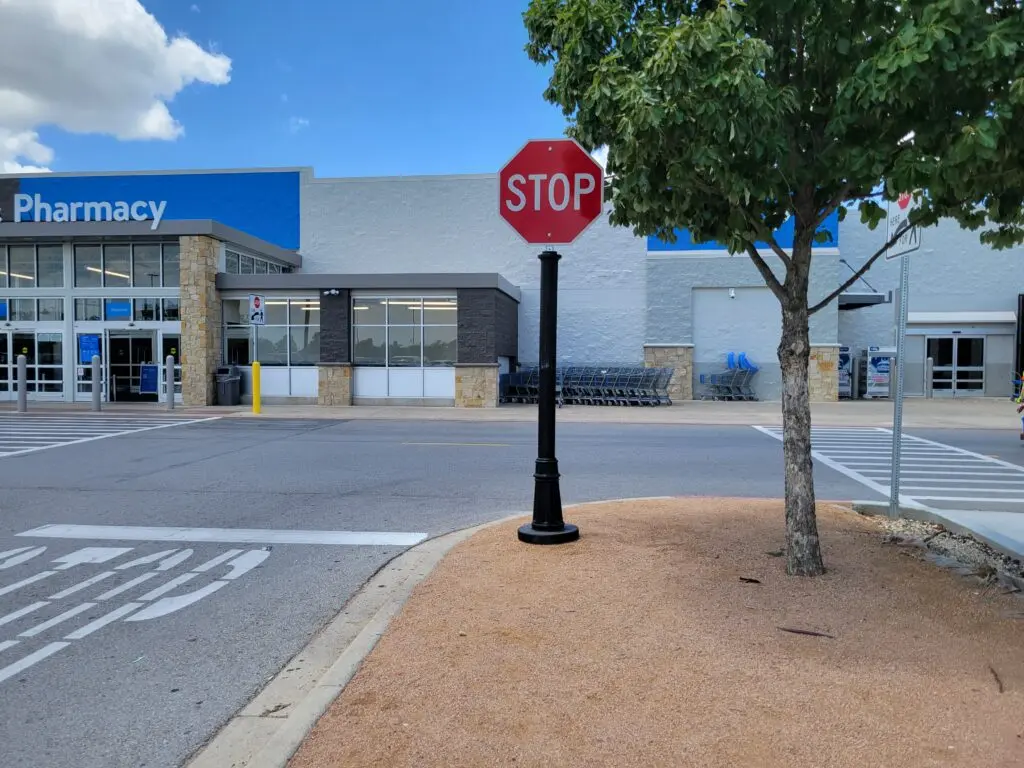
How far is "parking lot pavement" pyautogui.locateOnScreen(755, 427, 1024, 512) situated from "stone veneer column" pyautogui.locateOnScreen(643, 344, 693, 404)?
1132cm

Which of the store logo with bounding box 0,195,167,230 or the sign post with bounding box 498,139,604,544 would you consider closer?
the sign post with bounding box 498,139,604,544

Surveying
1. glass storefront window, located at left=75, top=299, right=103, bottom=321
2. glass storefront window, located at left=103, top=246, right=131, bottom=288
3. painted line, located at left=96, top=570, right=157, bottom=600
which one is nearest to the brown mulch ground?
painted line, located at left=96, top=570, right=157, bottom=600

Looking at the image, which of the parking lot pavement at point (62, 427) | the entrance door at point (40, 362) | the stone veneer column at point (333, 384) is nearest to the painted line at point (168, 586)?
the parking lot pavement at point (62, 427)

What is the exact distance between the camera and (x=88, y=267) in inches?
932

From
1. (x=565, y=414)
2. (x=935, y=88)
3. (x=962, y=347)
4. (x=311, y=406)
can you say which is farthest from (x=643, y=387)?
(x=935, y=88)

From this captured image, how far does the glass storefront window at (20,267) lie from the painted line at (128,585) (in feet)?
74.1

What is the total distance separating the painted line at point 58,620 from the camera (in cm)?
464

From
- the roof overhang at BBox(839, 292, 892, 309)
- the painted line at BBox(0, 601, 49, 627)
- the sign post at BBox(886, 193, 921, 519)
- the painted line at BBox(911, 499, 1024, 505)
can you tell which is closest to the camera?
the painted line at BBox(0, 601, 49, 627)

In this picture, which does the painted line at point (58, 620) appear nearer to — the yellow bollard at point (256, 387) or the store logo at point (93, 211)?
the yellow bollard at point (256, 387)

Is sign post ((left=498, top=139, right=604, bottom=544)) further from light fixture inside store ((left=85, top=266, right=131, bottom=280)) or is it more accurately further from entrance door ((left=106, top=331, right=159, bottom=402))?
light fixture inside store ((left=85, top=266, right=131, bottom=280))

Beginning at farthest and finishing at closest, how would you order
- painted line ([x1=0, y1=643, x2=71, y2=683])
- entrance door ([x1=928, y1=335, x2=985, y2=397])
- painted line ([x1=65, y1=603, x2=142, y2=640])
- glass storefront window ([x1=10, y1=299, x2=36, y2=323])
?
entrance door ([x1=928, y1=335, x2=985, y2=397])
glass storefront window ([x1=10, y1=299, x2=36, y2=323])
painted line ([x1=65, y1=603, x2=142, y2=640])
painted line ([x1=0, y1=643, x2=71, y2=683])

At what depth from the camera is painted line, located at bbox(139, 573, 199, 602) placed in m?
5.33

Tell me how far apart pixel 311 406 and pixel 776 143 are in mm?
20368

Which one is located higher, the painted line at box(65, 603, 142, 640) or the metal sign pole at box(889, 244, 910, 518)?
the metal sign pole at box(889, 244, 910, 518)
